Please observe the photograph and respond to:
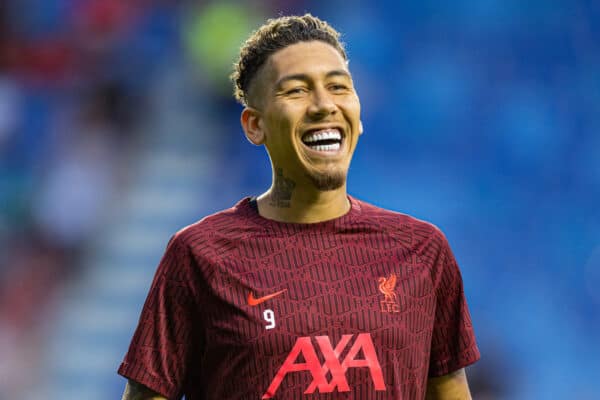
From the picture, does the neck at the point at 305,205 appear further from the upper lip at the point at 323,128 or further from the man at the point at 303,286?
the upper lip at the point at 323,128

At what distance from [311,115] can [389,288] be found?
52cm

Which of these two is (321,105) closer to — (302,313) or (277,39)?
(277,39)

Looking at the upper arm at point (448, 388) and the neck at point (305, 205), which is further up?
the neck at point (305, 205)

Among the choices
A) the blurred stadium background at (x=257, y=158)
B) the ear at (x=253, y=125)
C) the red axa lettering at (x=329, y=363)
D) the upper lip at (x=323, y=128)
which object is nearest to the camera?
the red axa lettering at (x=329, y=363)

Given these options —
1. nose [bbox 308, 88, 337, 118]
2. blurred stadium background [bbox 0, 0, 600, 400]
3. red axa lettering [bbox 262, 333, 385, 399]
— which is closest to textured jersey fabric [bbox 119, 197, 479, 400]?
red axa lettering [bbox 262, 333, 385, 399]

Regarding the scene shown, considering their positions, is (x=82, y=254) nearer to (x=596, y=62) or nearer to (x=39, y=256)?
(x=39, y=256)

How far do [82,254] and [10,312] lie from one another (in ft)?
2.49

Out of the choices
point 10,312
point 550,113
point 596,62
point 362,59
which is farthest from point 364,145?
point 10,312

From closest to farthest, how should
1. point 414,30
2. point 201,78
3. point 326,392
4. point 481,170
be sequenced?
point 326,392, point 481,170, point 414,30, point 201,78

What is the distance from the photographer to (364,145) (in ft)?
24.2

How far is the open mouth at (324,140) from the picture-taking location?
2646 mm

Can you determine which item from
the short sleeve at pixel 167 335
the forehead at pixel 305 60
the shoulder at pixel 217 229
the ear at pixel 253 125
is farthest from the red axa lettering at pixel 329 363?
the forehead at pixel 305 60

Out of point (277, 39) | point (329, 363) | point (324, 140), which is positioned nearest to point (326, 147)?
point (324, 140)

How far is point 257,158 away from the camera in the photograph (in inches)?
299
